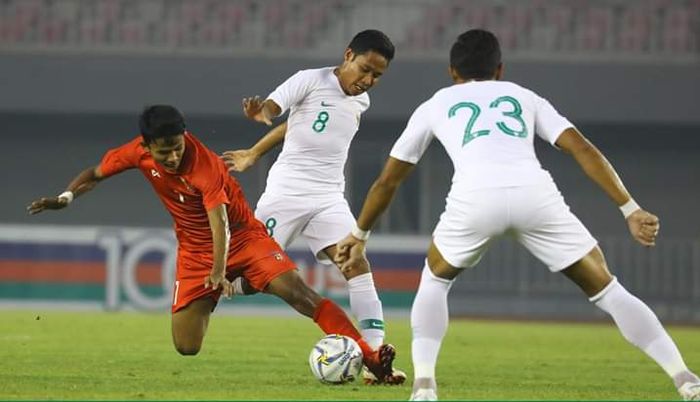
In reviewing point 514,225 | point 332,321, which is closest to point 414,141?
point 514,225

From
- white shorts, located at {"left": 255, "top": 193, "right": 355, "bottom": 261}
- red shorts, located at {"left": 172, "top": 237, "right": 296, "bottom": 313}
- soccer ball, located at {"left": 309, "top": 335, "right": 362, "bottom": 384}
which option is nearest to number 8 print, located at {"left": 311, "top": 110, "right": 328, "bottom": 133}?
white shorts, located at {"left": 255, "top": 193, "right": 355, "bottom": 261}

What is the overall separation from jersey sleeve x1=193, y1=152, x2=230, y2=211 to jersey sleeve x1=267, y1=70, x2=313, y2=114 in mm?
905

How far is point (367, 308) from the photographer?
1038 centimetres

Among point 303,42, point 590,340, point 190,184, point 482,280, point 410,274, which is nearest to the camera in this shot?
point 190,184

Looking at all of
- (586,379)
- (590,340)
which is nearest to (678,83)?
(590,340)

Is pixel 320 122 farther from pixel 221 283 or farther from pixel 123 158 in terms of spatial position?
pixel 221 283

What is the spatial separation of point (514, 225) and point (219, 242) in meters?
2.22

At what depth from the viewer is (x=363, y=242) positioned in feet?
26.2

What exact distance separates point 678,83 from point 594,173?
64.2ft

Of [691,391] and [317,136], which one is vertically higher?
[317,136]

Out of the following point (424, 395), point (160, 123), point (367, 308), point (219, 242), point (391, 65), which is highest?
point (160, 123)

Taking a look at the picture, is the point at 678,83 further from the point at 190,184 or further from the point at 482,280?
the point at 190,184

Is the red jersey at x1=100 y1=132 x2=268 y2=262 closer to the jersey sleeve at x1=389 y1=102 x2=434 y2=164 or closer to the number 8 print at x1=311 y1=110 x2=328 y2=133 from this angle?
the number 8 print at x1=311 y1=110 x2=328 y2=133

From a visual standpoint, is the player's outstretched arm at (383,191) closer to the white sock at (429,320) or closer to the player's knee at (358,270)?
the white sock at (429,320)
